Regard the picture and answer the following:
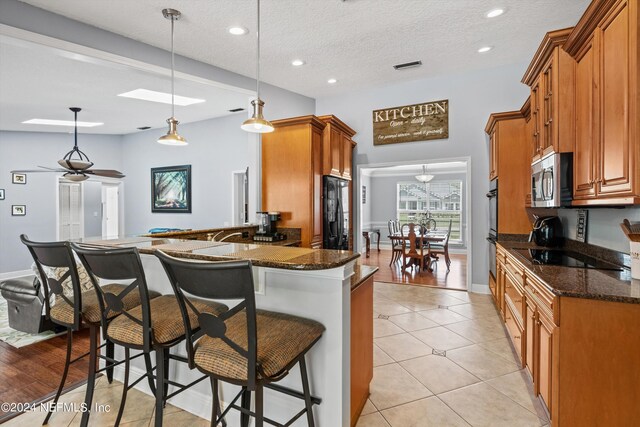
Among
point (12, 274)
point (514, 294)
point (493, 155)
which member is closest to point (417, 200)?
point (493, 155)

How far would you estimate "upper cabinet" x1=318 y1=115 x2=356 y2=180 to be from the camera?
14.8 feet

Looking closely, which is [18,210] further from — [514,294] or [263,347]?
[514,294]

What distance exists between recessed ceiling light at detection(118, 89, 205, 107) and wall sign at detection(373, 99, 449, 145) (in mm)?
3040

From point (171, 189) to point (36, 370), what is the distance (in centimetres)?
485

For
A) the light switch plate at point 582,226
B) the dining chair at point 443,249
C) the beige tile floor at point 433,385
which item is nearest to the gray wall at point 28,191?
the beige tile floor at point 433,385

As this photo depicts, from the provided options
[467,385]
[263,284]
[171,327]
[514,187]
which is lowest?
[467,385]

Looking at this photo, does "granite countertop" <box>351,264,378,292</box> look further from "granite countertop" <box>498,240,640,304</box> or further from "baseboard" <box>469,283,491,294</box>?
"baseboard" <box>469,283,491,294</box>

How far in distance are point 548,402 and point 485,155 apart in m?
3.76

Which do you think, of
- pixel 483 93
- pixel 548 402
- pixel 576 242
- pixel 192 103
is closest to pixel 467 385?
pixel 548 402

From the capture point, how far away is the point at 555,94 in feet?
7.79

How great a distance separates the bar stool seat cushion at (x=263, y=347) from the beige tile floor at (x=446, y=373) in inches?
38.0

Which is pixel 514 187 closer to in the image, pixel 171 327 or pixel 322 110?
pixel 322 110

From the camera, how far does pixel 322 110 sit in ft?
19.2

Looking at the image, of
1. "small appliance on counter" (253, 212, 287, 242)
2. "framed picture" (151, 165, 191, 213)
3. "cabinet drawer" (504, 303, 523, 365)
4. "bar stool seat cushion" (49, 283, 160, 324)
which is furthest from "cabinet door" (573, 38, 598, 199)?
"framed picture" (151, 165, 191, 213)
